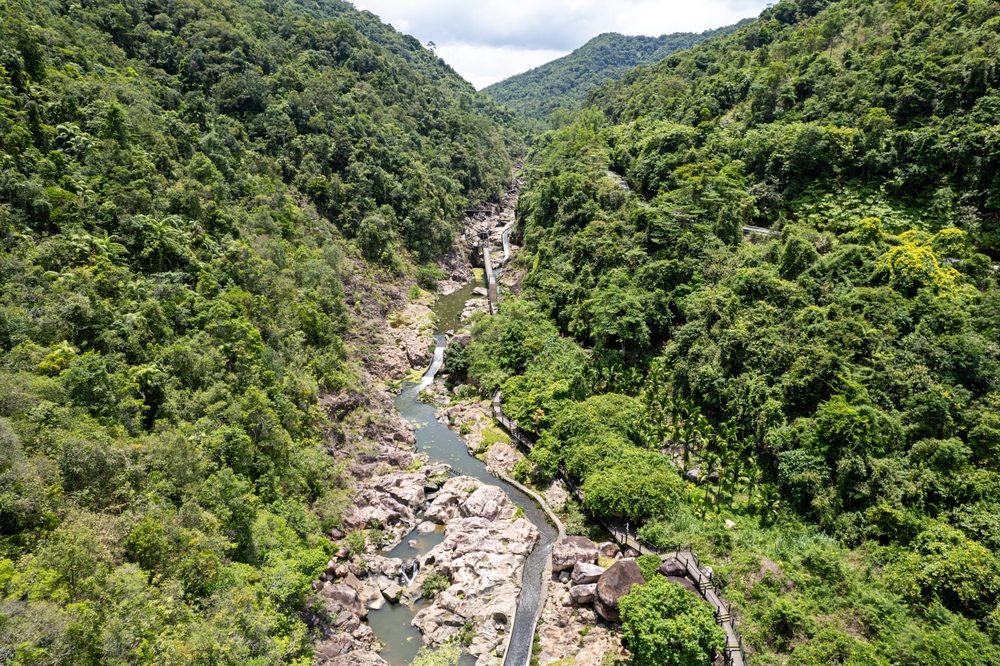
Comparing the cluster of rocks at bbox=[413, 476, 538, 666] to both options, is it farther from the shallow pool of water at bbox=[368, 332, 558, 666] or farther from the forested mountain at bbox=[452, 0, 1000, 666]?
the forested mountain at bbox=[452, 0, 1000, 666]

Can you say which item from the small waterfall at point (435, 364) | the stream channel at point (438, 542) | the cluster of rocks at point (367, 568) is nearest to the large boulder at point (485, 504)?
the stream channel at point (438, 542)

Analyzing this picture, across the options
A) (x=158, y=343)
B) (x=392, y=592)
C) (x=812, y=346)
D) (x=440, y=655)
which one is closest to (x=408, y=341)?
(x=158, y=343)

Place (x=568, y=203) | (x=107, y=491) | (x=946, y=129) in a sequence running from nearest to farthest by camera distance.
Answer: (x=107, y=491) < (x=946, y=129) < (x=568, y=203)

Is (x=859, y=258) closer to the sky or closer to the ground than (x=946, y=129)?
closer to the ground

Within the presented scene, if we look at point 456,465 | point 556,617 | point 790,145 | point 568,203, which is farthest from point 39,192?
point 790,145

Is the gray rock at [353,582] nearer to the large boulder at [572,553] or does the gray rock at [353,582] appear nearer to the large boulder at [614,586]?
the large boulder at [572,553]

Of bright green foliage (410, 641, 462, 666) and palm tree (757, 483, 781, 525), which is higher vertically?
palm tree (757, 483, 781, 525)

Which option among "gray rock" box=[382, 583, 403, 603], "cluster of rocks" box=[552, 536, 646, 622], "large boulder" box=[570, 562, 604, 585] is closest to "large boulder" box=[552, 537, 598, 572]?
"cluster of rocks" box=[552, 536, 646, 622]

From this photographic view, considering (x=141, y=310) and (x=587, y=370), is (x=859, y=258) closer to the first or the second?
(x=587, y=370)
